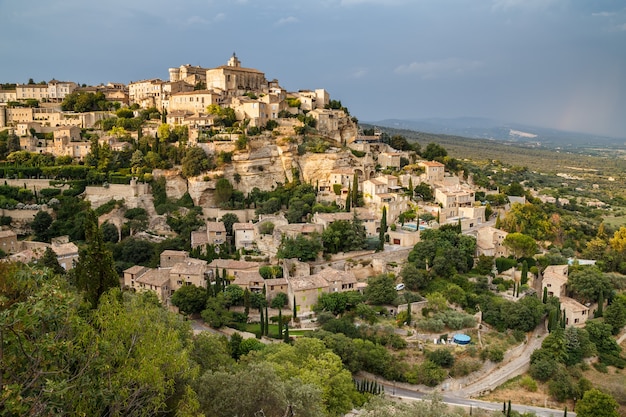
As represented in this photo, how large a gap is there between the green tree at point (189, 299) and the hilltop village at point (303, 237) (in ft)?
0.37

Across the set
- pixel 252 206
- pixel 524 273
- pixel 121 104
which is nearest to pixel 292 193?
pixel 252 206

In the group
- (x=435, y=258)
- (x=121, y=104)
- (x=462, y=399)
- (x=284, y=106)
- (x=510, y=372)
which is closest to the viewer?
(x=462, y=399)

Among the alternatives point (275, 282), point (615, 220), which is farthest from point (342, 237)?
point (615, 220)

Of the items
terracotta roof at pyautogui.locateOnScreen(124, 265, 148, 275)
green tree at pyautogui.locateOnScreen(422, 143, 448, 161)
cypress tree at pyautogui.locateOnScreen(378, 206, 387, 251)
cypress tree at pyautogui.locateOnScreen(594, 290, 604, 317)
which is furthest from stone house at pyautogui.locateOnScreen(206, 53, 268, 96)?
cypress tree at pyautogui.locateOnScreen(594, 290, 604, 317)

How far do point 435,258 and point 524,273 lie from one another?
19.1 feet

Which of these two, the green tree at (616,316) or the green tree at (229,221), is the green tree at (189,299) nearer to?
the green tree at (229,221)

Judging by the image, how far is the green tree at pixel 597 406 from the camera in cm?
2278

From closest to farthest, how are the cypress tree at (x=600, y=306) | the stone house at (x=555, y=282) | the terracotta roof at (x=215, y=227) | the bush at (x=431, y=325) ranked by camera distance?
the bush at (x=431, y=325) < the cypress tree at (x=600, y=306) < the stone house at (x=555, y=282) < the terracotta roof at (x=215, y=227)

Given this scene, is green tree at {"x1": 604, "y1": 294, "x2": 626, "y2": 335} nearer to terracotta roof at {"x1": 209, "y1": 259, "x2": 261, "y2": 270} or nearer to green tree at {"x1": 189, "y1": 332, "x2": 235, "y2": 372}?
terracotta roof at {"x1": 209, "y1": 259, "x2": 261, "y2": 270}

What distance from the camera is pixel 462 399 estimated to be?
25328 mm

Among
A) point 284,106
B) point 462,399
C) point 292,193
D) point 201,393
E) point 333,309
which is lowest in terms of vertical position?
point 462,399

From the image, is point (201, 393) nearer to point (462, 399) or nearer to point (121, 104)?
point (462, 399)

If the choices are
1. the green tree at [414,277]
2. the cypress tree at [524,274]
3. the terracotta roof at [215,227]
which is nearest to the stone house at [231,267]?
the terracotta roof at [215,227]

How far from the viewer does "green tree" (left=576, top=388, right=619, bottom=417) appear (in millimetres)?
22781
